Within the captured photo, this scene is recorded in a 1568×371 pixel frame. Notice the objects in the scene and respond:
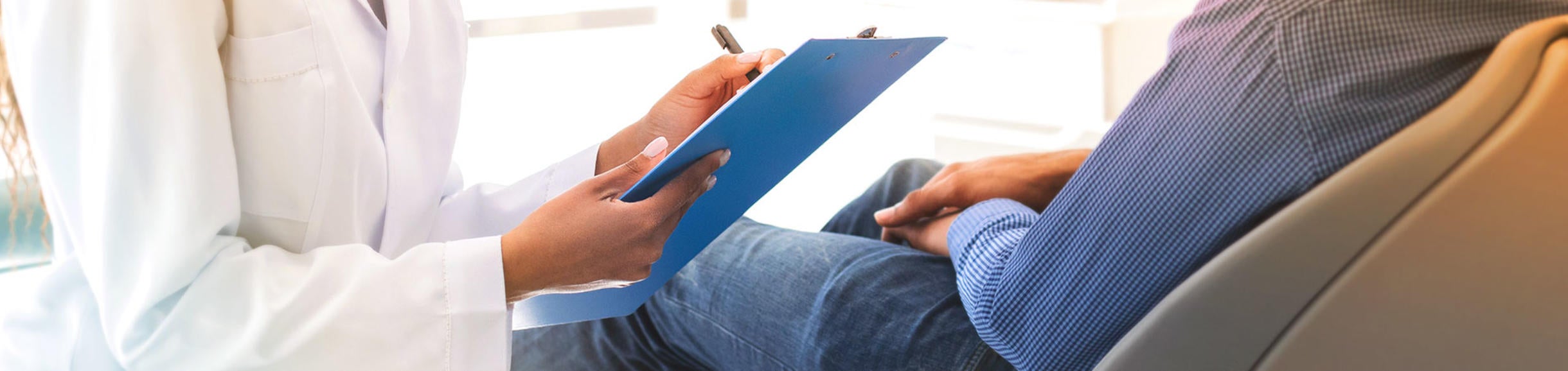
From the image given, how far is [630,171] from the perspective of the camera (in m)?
0.81

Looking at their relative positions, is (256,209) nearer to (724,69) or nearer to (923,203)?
(724,69)

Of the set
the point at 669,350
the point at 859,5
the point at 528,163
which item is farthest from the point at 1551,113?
the point at 859,5

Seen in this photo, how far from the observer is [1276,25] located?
606 mm

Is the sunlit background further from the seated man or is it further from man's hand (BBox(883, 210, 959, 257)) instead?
the seated man

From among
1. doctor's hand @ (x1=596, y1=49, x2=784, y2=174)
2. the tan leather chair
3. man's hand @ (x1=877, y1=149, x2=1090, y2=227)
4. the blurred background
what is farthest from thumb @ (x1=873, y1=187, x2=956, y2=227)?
the blurred background

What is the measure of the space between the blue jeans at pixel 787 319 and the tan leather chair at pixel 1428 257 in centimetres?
26

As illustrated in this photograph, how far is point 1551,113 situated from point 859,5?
2.27 meters

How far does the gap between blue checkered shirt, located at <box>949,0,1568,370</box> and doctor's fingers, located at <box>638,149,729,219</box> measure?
23cm

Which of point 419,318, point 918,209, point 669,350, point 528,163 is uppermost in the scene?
point 419,318

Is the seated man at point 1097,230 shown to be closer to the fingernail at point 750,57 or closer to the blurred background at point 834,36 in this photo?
the fingernail at point 750,57

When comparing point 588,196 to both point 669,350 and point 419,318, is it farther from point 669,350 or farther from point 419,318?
point 669,350

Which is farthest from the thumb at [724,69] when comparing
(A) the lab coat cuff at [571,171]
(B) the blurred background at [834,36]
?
(B) the blurred background at [834,36]

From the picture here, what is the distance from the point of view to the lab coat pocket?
28.7 inches

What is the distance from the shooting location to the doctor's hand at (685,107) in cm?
101
